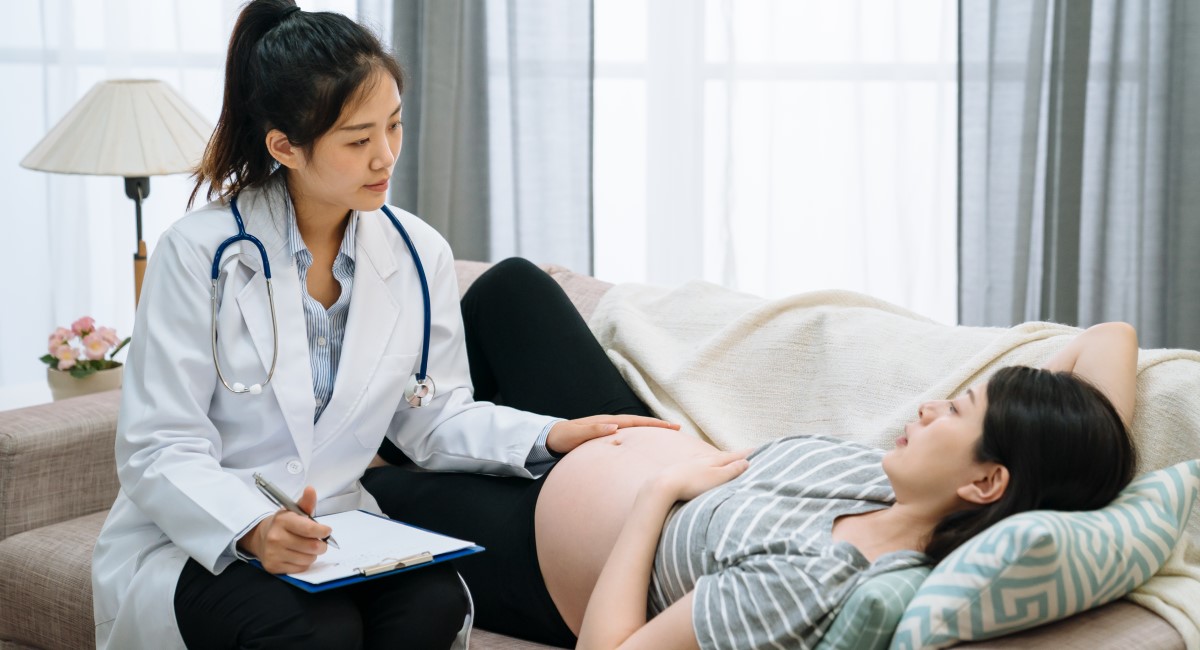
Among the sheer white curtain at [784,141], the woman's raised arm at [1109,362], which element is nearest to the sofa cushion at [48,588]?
the woman's raised arm at [1109,362]

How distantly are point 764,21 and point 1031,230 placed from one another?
3.00 ft

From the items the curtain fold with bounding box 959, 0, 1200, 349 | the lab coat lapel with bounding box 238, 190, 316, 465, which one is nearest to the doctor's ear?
the lab coat lapel with bounding box 238, 190, 316, 465

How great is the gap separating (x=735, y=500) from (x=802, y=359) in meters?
0.52

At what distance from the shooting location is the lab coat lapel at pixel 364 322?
1.57m

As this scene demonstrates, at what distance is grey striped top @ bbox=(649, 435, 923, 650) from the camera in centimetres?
116

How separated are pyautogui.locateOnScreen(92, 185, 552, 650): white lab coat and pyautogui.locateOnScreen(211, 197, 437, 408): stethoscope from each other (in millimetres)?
13

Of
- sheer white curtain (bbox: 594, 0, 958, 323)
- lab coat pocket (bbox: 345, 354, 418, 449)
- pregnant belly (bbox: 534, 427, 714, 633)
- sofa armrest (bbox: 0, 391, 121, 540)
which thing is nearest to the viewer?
pregnant belly (bbox: 534, 427, 714, 633)

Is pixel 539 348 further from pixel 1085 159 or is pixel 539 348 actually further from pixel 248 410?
pixel 1085 159

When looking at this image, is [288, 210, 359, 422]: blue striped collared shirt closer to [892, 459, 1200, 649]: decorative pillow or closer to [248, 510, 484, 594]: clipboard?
[248, 510, 484, 594]: clipboard

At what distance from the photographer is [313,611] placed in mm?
1300

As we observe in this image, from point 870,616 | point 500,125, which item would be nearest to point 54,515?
point 870,616

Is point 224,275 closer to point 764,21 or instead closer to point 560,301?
point 560,301

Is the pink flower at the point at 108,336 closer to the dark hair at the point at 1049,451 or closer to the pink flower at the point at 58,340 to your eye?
the pink flower at the point at 58,340

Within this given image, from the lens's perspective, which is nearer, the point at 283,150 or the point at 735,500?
the point at 735,500
